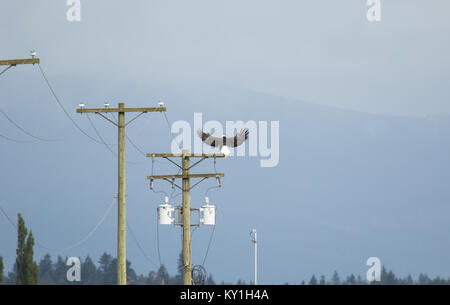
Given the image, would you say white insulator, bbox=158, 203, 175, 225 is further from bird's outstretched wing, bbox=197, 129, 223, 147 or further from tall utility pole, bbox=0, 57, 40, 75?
tall utility pole, bbox=0, 57, 40, 75

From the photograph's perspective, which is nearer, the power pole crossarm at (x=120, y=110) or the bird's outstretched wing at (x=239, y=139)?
the power pole crossarm at (x=120, y=110)

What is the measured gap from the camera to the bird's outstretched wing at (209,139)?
40500mm

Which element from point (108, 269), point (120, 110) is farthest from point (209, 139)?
point (108, 269)

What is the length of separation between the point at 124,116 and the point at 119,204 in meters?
3.08

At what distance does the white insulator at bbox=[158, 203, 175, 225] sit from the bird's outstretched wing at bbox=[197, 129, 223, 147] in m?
3.63

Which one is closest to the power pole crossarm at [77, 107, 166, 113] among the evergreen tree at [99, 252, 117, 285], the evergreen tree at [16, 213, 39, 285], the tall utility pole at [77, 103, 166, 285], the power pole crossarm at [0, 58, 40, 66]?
the tall utility pole at [77, 103, 166, 285]

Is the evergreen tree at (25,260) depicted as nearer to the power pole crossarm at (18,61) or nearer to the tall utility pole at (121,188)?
the tall utility pole at (121,188)

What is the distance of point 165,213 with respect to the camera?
3828 centimetres

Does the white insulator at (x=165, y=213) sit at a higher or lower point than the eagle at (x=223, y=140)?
lower

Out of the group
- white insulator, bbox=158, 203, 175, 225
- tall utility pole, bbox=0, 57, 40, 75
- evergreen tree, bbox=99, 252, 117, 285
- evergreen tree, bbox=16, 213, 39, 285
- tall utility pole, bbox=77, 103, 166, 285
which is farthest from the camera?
evergreen tree, bbox=99, 252, 117, 285

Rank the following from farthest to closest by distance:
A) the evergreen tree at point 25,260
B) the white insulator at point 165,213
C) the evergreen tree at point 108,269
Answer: the evergreen tree at point 108,269
the evergreen tree at point 25,260
the white insulator at point 165,213

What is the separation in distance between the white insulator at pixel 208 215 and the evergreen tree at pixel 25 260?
45.1ft

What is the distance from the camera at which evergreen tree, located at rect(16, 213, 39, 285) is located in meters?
50.6

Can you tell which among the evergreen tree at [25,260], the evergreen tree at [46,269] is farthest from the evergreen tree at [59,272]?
the evergreen tree at [25,260]
